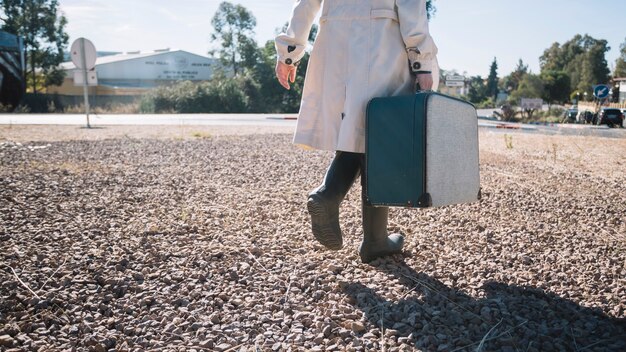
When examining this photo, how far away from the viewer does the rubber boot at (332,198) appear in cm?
223

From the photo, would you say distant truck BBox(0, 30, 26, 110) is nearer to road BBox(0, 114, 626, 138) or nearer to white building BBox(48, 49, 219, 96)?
road BBox(0, 114, 626, 138)

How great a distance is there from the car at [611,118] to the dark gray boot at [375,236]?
27.1 m

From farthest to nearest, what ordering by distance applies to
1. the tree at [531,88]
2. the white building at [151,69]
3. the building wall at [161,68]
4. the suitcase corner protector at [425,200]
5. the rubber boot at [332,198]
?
the tree at [531,88], the building wall at [161,68], the white building at [151,69], the rubber boot at [332,198], the suitcase corner protector at [425,200]

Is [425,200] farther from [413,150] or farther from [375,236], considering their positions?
[375,236]

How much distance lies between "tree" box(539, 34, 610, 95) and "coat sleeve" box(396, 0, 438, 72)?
72882mm

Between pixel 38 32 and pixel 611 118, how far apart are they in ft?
127

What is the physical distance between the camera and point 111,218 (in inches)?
132

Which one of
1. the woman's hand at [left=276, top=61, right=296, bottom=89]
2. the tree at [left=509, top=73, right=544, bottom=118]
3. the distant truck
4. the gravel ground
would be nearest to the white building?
the distant truck

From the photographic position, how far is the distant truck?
75.3ft

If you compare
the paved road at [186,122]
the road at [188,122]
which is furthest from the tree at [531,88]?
the paved road at [186,122]

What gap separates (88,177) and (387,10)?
3.89 metres

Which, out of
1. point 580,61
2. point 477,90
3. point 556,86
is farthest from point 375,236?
point 477,90

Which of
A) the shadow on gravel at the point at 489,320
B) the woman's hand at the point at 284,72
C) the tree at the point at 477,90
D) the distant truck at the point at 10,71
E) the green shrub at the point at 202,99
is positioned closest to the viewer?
the shadow on gravel at the point at 489,320

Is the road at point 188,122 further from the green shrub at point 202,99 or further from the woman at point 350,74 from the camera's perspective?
the woman at point 350,74
